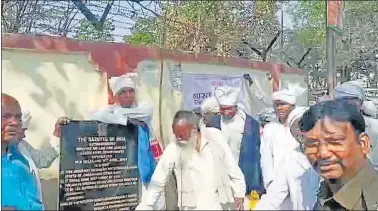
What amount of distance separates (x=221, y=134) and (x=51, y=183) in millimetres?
530

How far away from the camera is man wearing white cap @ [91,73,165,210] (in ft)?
6.15

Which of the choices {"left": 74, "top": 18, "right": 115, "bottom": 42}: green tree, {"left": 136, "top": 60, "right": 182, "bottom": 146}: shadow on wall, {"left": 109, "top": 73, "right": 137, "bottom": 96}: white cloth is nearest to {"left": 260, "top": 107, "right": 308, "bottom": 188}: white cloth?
{"left": 136, "top": 60, "right": 182, "bottom": 146}: shadow on wall

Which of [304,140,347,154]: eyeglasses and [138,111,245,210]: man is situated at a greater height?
[304,140,347,154]: eyeglasses

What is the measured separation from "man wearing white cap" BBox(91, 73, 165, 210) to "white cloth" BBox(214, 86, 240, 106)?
213 mm

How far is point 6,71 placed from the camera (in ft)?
6.15

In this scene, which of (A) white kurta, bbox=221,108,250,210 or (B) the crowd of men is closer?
(B) the crowd of men

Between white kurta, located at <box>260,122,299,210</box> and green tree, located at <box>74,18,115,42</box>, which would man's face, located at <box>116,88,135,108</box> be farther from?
white kurta, located at <box>260,122,299,210</box>

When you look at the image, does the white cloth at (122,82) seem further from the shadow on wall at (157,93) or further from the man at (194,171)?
the man at (194,171)

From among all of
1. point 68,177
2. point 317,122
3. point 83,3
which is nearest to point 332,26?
point 317,122

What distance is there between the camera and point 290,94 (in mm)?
1877

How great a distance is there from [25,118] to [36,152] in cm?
20

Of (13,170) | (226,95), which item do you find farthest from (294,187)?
(13,170)

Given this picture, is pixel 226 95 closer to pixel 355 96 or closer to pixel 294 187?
pixel 294 187

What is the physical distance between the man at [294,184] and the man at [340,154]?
92 millimetres
